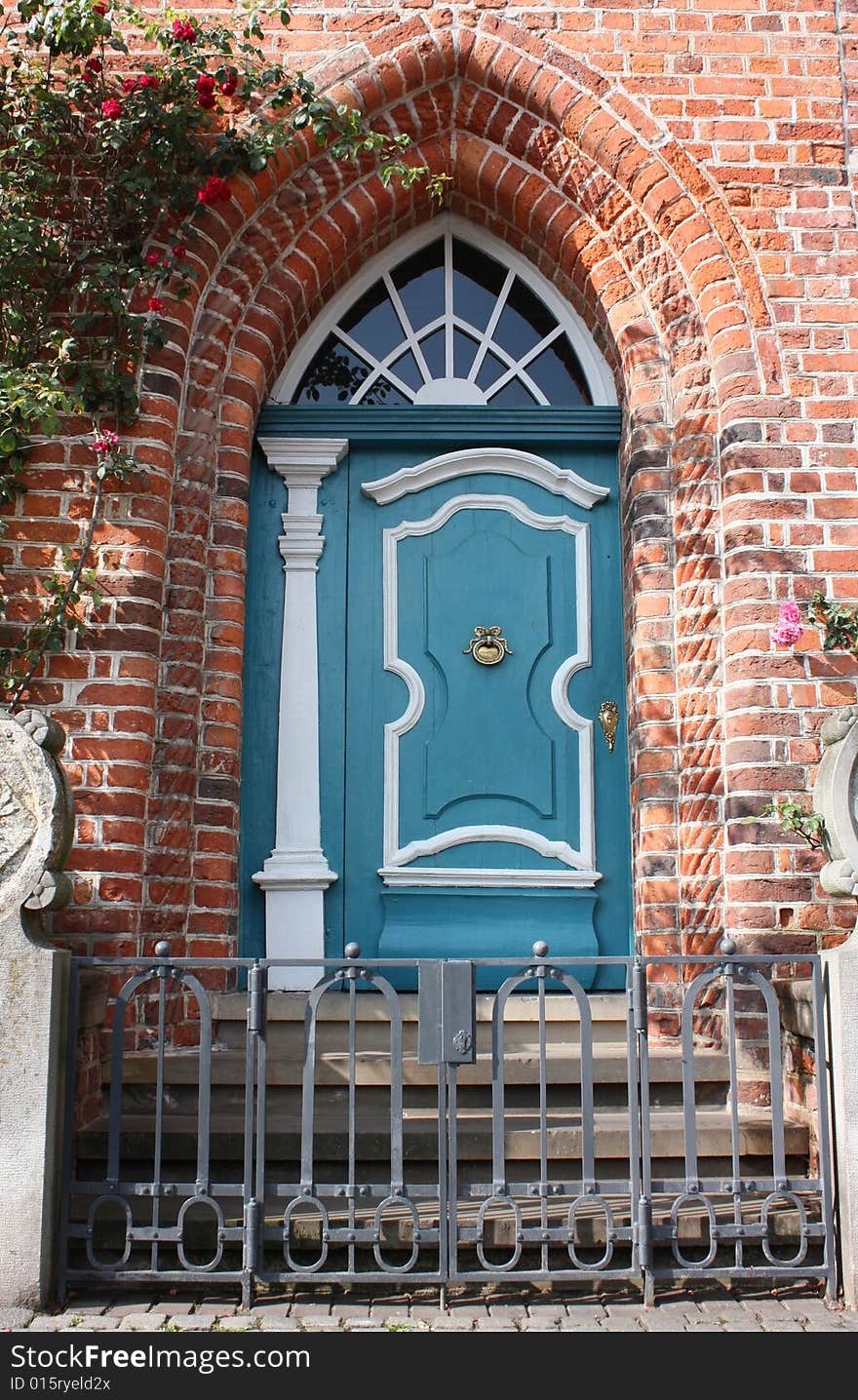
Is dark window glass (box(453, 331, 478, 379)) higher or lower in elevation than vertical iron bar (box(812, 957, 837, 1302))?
higher

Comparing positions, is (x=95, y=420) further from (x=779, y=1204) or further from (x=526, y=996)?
(x=779, y=1204)

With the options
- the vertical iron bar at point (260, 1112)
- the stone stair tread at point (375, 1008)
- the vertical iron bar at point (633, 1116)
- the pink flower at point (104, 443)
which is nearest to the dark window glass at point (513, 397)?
the pink flower at point (104, 443)

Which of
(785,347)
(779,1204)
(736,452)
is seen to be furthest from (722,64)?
(779,1204)

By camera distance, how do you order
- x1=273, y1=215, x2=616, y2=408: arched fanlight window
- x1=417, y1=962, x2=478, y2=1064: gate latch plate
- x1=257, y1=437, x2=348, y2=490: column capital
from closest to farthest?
x1=417, y1=962, x2=478, y2=1064: gate latch plate → x1=257, y1=437, x2=348, y2=490: column capital → x1=273, y1=215, x2=616, y2=408: arched fanlight window

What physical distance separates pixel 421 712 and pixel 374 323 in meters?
1.75

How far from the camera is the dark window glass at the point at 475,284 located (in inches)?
219

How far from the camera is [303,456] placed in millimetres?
5359

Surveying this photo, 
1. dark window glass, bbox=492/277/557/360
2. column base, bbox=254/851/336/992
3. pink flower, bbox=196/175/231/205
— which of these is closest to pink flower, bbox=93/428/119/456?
pink flower, bbox=196/175/231/205

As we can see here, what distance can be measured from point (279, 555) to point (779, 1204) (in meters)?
3.10

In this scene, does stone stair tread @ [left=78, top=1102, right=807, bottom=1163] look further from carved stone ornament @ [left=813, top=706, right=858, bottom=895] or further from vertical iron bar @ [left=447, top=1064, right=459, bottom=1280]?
carved stone ornament @ [left=813, top=706, right=858, bottom=895]

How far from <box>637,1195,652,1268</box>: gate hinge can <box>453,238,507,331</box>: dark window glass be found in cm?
363

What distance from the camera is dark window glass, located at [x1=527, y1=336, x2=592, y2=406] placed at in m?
5.50

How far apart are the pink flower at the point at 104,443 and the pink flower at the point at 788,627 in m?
2.50

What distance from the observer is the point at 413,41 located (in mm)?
5105
